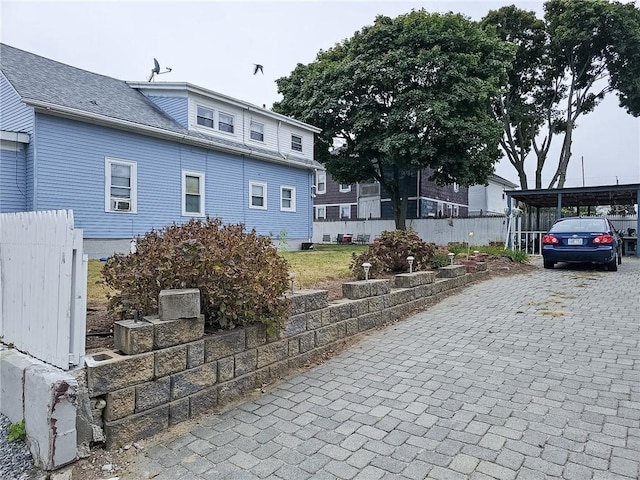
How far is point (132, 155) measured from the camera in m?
12.0

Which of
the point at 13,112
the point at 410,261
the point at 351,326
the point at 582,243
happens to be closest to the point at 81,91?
the point at 13,112

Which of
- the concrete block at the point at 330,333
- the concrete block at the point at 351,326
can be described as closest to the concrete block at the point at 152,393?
the concrete block at the point at 330,333

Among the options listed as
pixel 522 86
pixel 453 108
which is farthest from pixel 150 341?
pixel 522 86

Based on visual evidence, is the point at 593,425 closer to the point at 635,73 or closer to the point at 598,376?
the point at 598,376

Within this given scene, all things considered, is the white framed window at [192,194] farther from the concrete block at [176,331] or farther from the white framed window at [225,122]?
the concrete block at [176,331]

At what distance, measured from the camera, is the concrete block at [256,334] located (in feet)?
11.0

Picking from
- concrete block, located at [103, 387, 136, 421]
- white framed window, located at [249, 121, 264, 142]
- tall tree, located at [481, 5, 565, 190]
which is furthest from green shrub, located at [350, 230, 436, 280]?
tall tree, located at [481, 5, 565, 190]

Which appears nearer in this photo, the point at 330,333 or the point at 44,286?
the point at 44,286

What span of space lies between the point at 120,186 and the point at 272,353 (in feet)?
33.3

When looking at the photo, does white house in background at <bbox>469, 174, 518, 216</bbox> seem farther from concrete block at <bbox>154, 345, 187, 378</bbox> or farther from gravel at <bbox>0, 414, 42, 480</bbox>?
gravel at <bbox>0, 414, 42, 480</bbox>

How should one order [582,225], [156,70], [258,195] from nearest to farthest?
1. [582,225]
2. [258,195]
3. [156,70]

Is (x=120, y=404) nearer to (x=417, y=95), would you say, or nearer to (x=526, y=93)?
(x=417, y=95)

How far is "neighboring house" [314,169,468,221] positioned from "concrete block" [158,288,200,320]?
25042 millimetres

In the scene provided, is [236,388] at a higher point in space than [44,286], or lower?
lower
